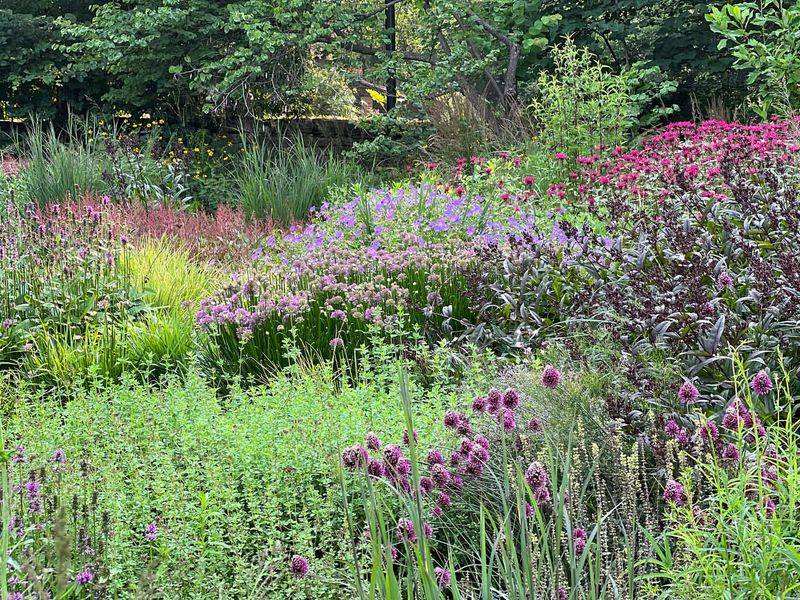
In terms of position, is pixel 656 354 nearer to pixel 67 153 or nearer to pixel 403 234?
pixel 403 234

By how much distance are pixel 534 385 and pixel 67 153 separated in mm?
8155

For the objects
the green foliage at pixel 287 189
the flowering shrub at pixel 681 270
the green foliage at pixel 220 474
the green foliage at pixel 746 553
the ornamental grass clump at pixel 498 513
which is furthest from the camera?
the green foliage at pixel 287 189

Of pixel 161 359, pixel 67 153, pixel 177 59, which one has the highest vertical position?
pixel 177 59

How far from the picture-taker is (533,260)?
16.1 ft

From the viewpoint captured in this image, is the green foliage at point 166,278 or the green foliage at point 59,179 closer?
the green foliage at point 166,278

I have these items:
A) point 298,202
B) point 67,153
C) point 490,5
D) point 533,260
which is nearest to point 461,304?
point 533,260

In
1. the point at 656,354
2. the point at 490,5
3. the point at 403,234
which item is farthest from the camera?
the point at 490,5

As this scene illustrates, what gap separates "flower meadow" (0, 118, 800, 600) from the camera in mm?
2158

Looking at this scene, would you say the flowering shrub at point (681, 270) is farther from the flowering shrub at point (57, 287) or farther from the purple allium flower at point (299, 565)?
the flowering shrub at point (57, 287)

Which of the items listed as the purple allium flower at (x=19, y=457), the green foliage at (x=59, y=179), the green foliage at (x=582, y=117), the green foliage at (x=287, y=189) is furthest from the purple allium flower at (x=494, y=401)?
the green foliage at (x=59, y=179)

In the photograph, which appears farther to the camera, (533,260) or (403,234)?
(403,234)

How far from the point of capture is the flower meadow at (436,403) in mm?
2158

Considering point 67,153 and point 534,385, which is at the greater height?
point 67,153

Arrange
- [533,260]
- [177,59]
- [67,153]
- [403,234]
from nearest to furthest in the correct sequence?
[533,260]
[403,234]
[67,153]
[177,59]
